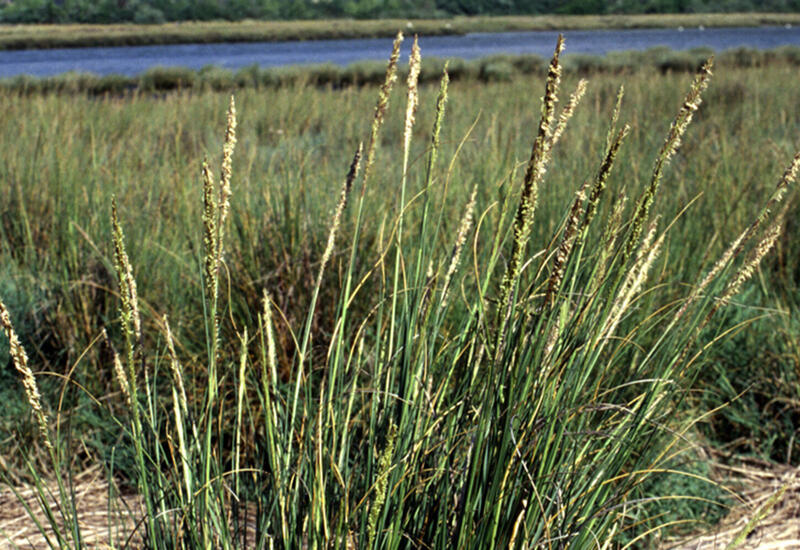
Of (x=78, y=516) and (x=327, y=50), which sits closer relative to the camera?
(x=78, y=516)

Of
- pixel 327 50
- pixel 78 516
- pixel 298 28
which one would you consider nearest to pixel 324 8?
pixel 298 28

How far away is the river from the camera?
29.8 m

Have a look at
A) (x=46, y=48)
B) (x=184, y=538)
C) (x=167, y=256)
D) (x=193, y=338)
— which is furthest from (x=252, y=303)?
(x=46, y=48)

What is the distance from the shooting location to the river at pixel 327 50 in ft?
97.6

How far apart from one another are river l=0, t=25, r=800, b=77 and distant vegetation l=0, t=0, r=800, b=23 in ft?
23.9

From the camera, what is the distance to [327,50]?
47312mm

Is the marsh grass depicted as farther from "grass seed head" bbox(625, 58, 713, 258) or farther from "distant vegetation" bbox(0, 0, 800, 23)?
"grass seed head" bbox(625, 58, 713, 258)

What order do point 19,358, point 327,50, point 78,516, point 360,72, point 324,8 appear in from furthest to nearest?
point 324,8
point 327,50
point 360,72
point 78,516
point 19,358

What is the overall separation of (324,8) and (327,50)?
29288 mm

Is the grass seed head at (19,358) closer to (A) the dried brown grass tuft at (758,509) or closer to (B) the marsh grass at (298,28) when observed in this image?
(A) the dried brown grass tuft at (758,509)

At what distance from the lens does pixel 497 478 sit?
1085mm

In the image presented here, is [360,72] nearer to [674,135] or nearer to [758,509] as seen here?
[758,509]

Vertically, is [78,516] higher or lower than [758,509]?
lower

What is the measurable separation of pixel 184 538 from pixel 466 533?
46cm
